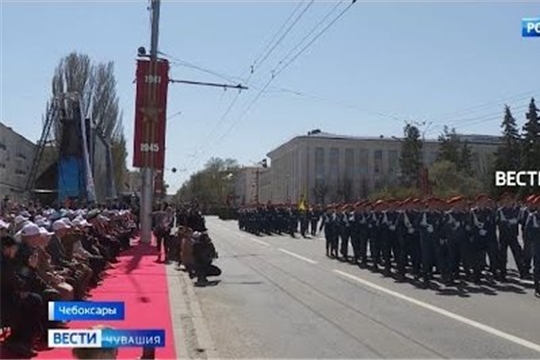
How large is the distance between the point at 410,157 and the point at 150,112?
94452 mm

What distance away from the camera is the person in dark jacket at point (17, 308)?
8.86m

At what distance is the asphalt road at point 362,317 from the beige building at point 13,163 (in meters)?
13.3

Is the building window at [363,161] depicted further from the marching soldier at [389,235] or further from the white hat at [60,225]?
the white hat at [60,225]

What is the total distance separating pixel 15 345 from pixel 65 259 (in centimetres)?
417

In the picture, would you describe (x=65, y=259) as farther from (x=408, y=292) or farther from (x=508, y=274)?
(x=508, y=274)

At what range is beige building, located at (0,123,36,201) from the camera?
31.0 meters

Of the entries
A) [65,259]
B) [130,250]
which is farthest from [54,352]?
[130,250]

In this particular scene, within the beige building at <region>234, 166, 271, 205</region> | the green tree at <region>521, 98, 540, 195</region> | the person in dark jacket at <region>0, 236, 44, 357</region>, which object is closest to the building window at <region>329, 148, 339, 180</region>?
the beige building at <region>234, 166, 271, 205</region>

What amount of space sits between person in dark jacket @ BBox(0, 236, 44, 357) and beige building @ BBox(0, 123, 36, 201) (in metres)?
20.3

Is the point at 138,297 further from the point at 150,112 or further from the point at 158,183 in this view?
the point at 158,183

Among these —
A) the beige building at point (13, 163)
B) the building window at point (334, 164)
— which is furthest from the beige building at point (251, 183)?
the beige building at point (13, 163)

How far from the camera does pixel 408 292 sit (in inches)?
651

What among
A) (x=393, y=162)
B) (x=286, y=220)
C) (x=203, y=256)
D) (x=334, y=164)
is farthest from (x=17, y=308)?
(x=393, y=162)

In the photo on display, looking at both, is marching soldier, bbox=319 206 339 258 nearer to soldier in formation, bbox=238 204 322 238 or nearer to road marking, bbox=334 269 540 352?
road marking, bbox=334 269 540 352
